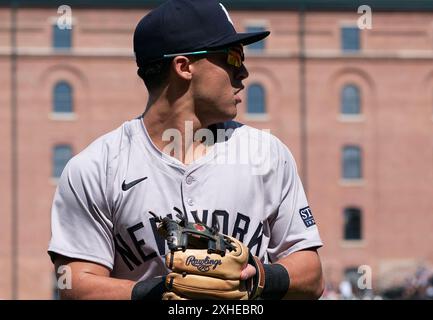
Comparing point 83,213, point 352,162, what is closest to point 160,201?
point 83,213

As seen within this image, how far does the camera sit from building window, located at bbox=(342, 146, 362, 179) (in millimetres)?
61312

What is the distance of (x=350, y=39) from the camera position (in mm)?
62719

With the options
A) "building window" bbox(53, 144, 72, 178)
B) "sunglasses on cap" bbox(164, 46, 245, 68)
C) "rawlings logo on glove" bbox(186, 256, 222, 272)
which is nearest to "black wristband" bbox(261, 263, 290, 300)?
"rawlings logo on glove" bbox(186, 256, 222, 272)

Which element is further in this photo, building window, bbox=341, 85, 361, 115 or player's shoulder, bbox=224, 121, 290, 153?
building window, bbox=341, 85, 361, 115

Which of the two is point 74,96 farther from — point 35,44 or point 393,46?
point 393,46

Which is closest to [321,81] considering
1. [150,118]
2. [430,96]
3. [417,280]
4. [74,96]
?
[430,96]

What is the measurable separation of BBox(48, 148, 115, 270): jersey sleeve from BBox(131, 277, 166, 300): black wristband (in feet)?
0.84

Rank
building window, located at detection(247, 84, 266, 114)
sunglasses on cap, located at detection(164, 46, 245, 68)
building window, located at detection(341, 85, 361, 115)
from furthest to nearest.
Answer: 1. building window, located at detection(341, 85, 361, 115)
2. building window, located at detection(247, 84, 266, 114)
3. sunglasses on cap, located at detection(164, 46, 245, 68)

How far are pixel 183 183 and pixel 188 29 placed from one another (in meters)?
0.56

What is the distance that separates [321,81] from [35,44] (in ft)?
53.5

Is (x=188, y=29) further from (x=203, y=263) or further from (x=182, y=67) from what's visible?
(x=203, y=263)

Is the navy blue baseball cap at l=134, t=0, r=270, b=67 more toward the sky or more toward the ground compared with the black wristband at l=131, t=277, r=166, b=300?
more toward the sky

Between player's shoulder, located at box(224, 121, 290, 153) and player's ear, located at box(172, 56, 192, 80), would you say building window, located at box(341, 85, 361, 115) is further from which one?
player's ear, located at box(172, 56, 192, 80)
